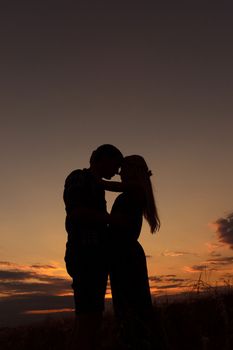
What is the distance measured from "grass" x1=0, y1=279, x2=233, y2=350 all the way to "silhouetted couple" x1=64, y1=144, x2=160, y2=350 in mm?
1687

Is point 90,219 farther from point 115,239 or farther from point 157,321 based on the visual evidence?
point 157,321

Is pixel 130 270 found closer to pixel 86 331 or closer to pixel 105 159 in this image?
pixel 86 331

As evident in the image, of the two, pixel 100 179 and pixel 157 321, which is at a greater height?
pixel 100 179

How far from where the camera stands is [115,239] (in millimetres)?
4176

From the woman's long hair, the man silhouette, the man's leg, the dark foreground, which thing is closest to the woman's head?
the woman's long hair

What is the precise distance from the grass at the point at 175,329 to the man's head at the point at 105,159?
2298 mm

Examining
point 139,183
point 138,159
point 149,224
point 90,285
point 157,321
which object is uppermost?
point 138,159

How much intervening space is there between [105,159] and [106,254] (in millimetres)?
978

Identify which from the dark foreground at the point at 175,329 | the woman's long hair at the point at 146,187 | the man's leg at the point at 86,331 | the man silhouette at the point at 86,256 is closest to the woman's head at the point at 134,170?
the woman's long hair at the point at 146,187

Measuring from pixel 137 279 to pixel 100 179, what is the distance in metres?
1.02

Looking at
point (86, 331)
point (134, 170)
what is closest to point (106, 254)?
point (86, 331)

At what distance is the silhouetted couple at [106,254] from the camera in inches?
158

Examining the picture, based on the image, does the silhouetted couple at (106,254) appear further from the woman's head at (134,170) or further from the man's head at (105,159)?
the man's head at (105,159)

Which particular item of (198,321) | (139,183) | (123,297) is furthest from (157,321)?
(198,321)
